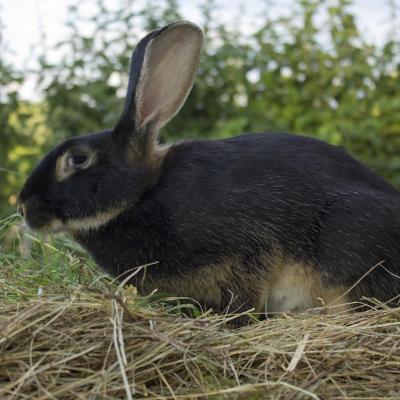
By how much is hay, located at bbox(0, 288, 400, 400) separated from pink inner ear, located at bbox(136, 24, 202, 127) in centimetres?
121

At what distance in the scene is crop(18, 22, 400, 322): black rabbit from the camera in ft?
12.6

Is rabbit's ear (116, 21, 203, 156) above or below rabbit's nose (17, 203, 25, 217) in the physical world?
above

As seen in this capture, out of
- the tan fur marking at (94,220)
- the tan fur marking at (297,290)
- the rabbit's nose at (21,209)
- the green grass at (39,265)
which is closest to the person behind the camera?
the green grass at (39,265)

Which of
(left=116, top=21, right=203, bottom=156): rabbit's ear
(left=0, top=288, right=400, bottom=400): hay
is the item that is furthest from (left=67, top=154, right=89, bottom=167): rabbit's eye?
(left=0, top=288, right=400, bottom=400): hay

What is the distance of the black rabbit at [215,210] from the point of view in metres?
3.83

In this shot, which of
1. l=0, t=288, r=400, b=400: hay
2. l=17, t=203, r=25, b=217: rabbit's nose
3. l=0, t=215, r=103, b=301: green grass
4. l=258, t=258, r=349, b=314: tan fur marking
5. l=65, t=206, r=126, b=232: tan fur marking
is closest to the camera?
l=0, t=288, r=400, b=400: hay

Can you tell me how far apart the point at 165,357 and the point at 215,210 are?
1170 millimetres

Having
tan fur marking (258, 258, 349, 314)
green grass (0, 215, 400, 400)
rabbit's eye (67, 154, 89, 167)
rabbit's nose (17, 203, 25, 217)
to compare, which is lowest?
tan fur marking (258, 258, 349, 314)

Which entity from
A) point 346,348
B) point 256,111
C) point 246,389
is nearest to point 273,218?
point 346,348

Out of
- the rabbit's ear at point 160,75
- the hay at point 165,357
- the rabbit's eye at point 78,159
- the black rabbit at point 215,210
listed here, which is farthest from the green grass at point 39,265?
the rabbit's ear at point 160,75

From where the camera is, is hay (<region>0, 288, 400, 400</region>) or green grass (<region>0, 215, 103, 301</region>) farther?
green grass (<region>0, 215, 103, 301</region>)

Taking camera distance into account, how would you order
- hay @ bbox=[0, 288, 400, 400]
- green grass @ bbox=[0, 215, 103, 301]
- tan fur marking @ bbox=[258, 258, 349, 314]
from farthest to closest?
tan fur marking @ bbox=[258, 258, 349, 314] < green grass @ bbox=[0, 215, 103, 301] < hay @ bbox=[0, 288, 400, 400]

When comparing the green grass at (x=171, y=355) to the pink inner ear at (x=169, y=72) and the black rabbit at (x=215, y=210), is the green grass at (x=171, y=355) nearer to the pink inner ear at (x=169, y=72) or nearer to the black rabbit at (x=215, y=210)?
the black rabbit at (x=215, y=210)

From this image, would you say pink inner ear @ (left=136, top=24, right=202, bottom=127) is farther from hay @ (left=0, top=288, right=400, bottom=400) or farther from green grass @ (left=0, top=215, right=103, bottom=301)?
hay @ (left=0, top=288, right=400, bottom=400)
